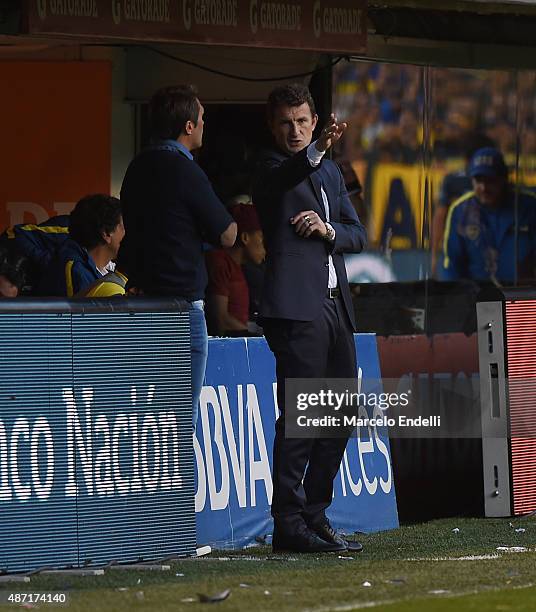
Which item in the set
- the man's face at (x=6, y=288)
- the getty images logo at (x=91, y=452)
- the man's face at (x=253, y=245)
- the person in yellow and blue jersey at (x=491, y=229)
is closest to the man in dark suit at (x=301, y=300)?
the getty images logo at (x=91, y=452)

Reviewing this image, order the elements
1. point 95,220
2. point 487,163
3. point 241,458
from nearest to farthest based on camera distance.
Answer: point 241,458 → point 95,220 → point 487,163

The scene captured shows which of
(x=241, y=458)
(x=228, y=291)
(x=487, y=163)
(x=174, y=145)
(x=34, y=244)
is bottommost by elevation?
(x=241, y=458)

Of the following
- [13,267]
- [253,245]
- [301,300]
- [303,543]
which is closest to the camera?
[301,300]

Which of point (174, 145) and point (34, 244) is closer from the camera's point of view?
point (174, 145)

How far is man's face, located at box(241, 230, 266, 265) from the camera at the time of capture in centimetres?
1110

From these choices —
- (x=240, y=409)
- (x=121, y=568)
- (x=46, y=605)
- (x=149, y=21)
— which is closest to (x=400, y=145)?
(x=149, y=21)

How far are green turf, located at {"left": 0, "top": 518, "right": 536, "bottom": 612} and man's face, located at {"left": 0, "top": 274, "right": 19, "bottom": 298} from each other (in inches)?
93.1

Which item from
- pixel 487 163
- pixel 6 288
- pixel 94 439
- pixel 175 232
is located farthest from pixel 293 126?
pixel 487 163

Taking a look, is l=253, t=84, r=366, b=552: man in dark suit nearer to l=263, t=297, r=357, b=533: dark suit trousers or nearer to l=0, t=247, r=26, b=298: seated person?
l=263, t=297, r=357, b=533: dark suit trousers

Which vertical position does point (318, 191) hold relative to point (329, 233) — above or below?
above

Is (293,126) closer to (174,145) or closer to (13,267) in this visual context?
(174,145)

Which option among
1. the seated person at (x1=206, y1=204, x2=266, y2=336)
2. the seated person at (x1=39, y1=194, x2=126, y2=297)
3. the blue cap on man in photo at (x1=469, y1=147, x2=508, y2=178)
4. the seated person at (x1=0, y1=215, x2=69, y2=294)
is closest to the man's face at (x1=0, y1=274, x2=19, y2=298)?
the seated person at (x1=0, y1=215, x2=69, y2=294)

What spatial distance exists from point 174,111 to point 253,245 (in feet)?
11.0

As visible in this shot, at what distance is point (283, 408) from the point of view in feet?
25.1
